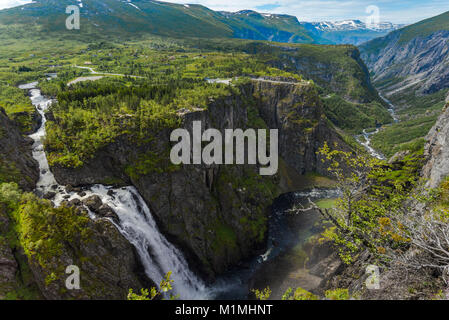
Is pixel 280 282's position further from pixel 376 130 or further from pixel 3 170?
pixel 376 130

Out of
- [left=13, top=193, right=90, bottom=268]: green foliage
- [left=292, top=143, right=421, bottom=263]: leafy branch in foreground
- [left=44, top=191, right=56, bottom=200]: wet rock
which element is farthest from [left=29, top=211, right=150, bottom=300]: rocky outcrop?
[left=292, top=143, right=421, bottom=263]: leafy branch in foreground

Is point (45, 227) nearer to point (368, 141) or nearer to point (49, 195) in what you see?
point (49, 195)

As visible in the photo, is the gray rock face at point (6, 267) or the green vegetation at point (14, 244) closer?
the gray rock face at point (6, 267)

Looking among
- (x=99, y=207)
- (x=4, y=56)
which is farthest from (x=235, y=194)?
(x=4, y=56)

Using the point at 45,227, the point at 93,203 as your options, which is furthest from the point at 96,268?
the point at 93,203

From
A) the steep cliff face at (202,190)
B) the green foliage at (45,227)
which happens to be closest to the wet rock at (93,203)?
the green foliage at (45,227)

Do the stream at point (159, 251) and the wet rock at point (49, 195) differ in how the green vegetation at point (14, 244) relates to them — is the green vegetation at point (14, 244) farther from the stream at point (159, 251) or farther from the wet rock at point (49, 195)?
the stream at point (159, 251)
